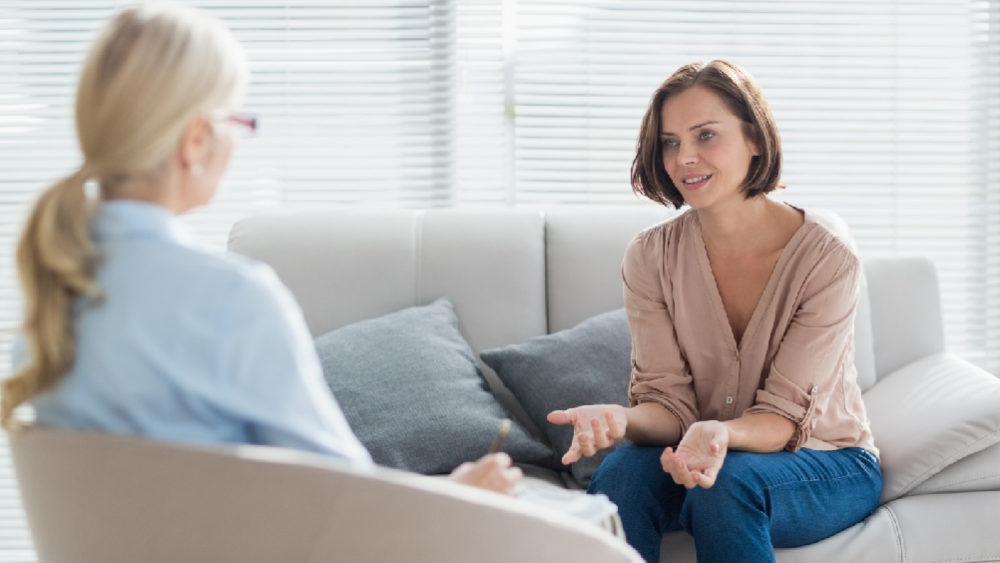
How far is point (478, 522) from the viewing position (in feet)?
3.12

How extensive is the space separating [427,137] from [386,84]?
7.6 inches

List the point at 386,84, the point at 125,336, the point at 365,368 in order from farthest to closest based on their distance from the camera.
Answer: the point at 386,84 → the point at 365,368 → the point at 125,336

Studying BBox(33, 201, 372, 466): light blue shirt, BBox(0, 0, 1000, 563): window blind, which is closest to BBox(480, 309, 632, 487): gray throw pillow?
BBox(0, 0, 1000, 563): window blind

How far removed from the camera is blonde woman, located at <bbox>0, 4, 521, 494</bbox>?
0.89 m

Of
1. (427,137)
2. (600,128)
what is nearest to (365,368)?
(427,137)

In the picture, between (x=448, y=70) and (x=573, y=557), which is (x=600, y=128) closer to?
(x=448, y=70)

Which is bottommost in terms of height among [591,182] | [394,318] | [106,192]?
[394,318]

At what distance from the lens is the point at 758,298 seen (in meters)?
1.87

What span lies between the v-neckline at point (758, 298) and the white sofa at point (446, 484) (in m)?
0.40

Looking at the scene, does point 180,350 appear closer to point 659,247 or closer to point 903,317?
point 659,247

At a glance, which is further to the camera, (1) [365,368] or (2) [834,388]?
(1) [365,368]

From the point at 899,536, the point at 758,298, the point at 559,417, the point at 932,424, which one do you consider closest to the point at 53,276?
the point at 559,417

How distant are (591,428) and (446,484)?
78 centimetres

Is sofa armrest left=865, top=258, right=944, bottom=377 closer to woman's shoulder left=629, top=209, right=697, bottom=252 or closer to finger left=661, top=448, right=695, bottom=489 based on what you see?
woman's shoulder left=629, top=209, right=697, bottom=252
